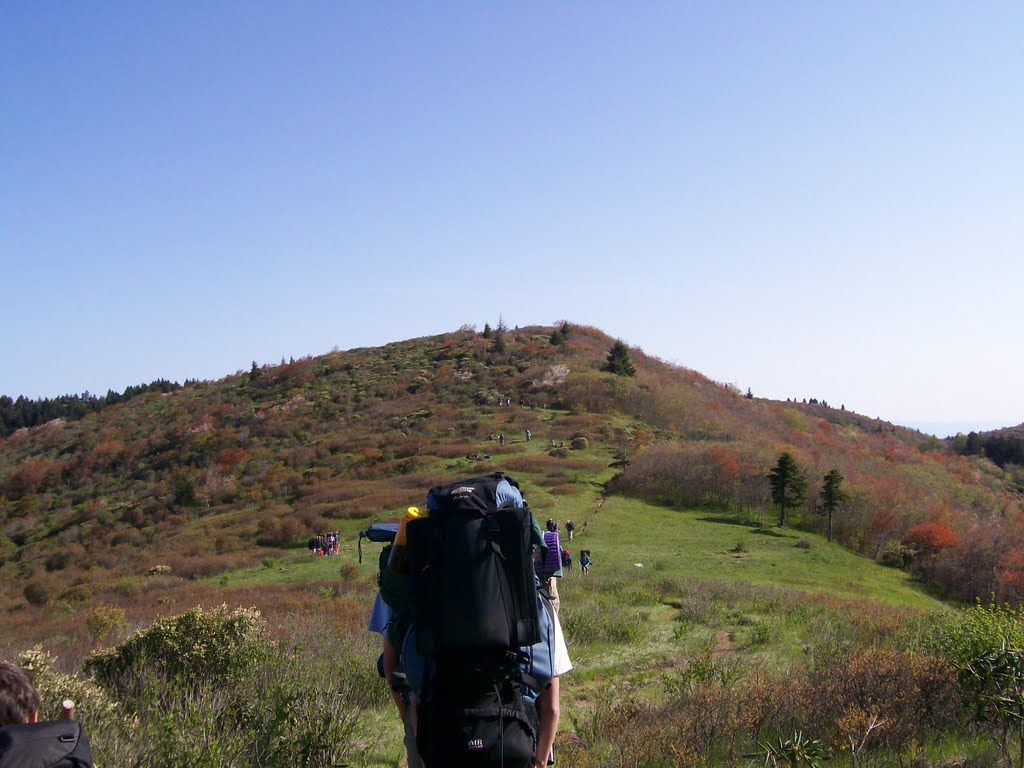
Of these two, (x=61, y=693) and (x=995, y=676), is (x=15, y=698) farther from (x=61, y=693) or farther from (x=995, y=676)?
(x=995, y=676)

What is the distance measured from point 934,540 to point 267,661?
2900cm

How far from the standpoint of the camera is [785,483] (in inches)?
1194

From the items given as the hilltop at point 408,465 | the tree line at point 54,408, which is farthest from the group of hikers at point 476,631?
the tree line at point 54,408

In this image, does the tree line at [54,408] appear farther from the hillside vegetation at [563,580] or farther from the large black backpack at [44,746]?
the large black backpack at [44,746]

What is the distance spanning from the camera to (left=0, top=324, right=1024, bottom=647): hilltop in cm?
2948

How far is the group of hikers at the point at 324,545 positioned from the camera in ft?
84.2

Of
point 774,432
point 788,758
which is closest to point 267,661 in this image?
point 788,758

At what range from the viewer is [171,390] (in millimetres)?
85812

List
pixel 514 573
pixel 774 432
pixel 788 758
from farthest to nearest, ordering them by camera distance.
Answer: pixel 774 432 < pixel 788 758 < pixel 514 573

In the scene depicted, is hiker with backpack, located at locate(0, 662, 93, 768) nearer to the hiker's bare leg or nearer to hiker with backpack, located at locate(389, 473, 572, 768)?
hiker with backpack, located at locate(389, 473, 572, 768)

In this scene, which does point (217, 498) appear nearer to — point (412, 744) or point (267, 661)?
point (267, 661)

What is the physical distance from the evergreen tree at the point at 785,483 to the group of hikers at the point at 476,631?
29.7 m

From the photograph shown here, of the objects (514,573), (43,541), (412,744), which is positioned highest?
(514,573)

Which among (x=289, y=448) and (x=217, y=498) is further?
(x=289, y=448)
